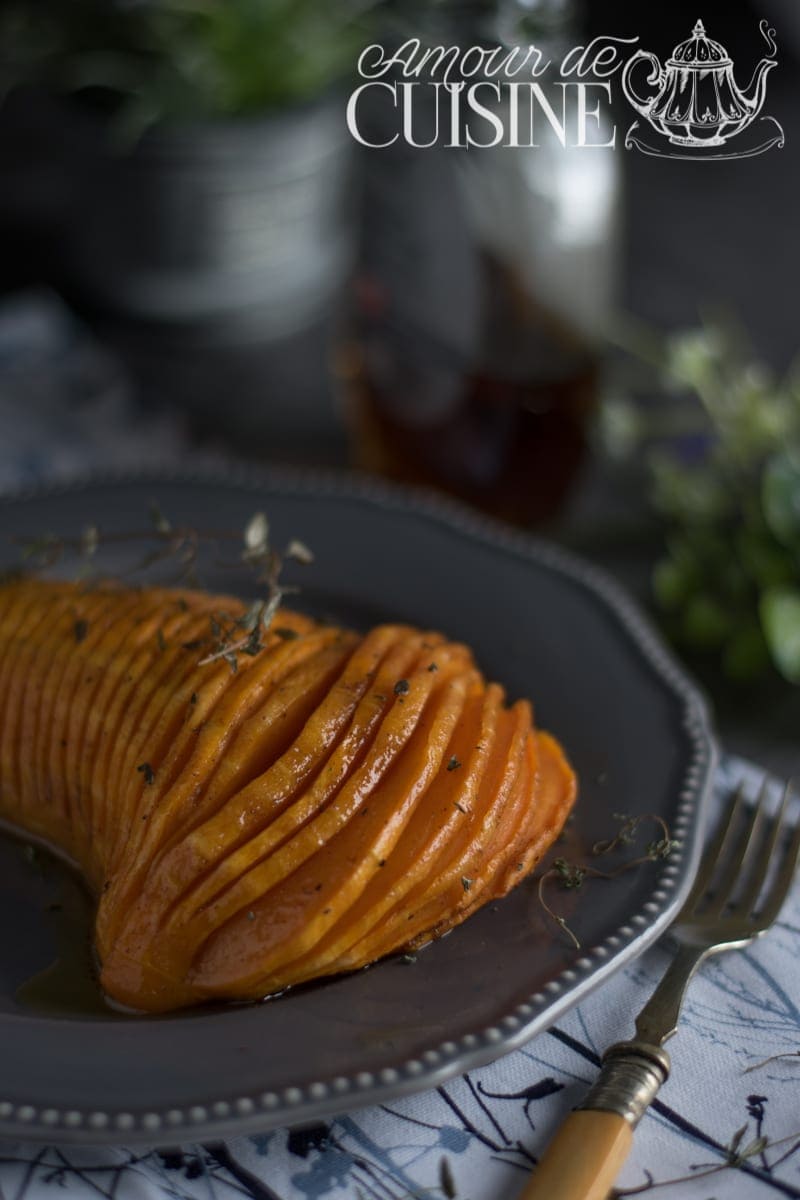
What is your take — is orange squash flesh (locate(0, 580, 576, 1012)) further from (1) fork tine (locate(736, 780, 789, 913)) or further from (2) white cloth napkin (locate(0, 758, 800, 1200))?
(1) fork tine (locate(736, 780, 789, 913))

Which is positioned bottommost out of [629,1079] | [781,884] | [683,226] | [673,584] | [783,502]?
[629,1079]

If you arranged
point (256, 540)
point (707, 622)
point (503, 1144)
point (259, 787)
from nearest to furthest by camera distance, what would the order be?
point (503, 1144) → point (259, 787) → point (256, 540) → point (707, 622)

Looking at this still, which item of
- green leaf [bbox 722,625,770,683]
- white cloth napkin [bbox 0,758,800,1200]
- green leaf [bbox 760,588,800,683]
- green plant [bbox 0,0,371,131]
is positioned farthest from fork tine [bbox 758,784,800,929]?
green plant [bbox 0,0,371,131]

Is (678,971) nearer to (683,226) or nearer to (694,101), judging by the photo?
(694,101)

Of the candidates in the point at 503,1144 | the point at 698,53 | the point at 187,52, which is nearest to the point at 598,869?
the point at 503,1144

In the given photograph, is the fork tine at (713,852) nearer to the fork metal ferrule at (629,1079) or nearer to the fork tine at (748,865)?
the fork tine at (748,865)

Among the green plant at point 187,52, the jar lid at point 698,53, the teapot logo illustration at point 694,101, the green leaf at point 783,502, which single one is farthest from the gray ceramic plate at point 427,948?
the green plant at point 187,52
